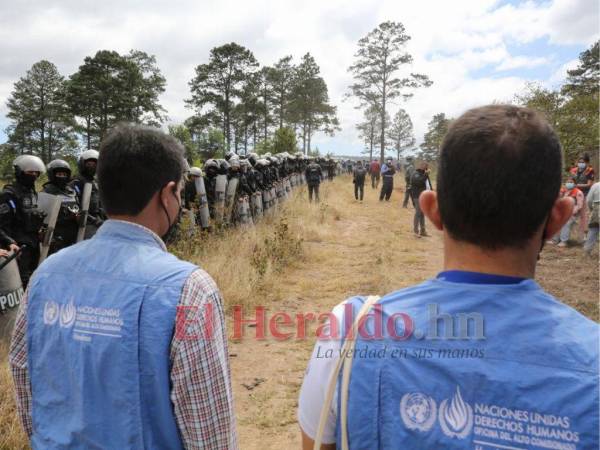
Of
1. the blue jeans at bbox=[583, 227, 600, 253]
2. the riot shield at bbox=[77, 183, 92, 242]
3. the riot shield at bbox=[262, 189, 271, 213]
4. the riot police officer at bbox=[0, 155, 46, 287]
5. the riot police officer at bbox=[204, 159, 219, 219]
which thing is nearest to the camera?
the riot police officer at bbox=[0, 155, 46, 287]

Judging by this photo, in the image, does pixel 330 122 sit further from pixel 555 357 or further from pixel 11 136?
pixel 555 357

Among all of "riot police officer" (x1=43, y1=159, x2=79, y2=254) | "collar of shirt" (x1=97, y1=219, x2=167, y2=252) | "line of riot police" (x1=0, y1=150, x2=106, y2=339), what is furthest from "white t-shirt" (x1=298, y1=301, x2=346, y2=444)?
"riot police officer" (x1=43, y1=159, x2=79, y2=254)

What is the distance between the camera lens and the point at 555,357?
2.87ft

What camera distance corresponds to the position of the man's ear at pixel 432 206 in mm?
1095

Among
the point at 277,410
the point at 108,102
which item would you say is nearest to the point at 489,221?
the point at 277,410

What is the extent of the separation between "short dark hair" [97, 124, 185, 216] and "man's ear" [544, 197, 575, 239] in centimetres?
114

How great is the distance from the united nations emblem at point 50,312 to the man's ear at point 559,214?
1.36 meters

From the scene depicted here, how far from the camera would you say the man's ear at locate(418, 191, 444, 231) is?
3.59ft

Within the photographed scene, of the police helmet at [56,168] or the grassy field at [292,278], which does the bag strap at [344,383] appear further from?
the police helmet at [56,168]

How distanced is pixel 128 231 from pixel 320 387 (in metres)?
0.82

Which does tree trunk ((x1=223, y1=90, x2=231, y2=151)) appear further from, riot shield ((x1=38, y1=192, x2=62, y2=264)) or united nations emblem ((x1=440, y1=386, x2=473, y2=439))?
Result: united nations emblem ((x1=440, y1=386, x2=473, y2=439))

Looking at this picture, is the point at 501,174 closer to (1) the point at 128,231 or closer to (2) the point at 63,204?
(1) the point at 128,231

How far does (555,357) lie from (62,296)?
132 centimetres

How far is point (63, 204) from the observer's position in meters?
5.47
